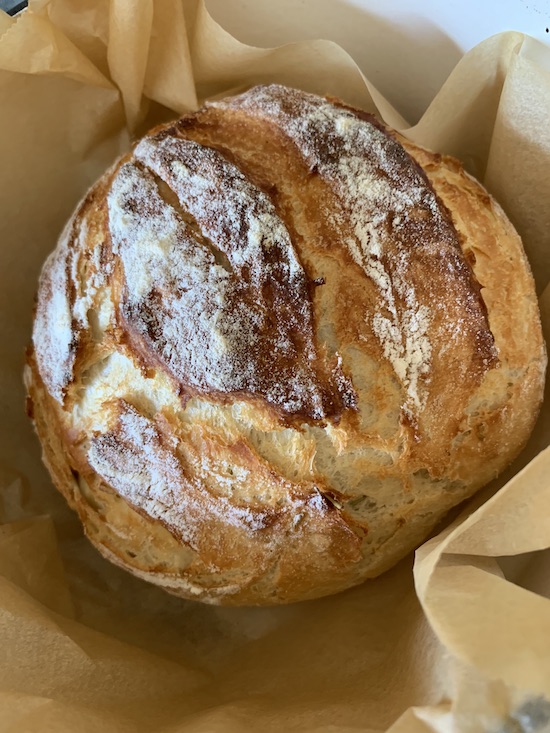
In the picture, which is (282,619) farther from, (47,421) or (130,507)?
(47,421)

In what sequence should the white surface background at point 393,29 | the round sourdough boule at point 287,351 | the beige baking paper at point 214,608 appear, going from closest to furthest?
the beige baking paper at point 214,608 → the round sourdough boule at point 287,351 → the white surface background at point 393,29

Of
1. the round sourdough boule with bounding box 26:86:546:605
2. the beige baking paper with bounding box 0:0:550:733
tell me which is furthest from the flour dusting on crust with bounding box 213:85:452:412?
the beige baking paper with bounding box 0:0:550:733

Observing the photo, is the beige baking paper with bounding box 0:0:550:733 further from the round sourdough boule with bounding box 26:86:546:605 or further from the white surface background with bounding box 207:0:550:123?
the round sourdough boule with bounding box 26:86:546:605

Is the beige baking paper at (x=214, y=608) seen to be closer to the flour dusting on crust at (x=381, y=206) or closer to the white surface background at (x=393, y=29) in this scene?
the white surface background at (x=393, y=29)

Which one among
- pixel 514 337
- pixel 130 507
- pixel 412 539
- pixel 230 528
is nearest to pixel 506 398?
pixel 514 337

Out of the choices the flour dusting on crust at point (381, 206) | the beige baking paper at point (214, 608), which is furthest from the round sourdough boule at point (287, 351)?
the beige baking paper at point (214, 608)

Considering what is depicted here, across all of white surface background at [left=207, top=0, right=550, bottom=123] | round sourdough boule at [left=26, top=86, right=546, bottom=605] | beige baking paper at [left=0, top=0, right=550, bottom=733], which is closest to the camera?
beige baking paper at [left=0, top=0, right=550, bottom=733]
